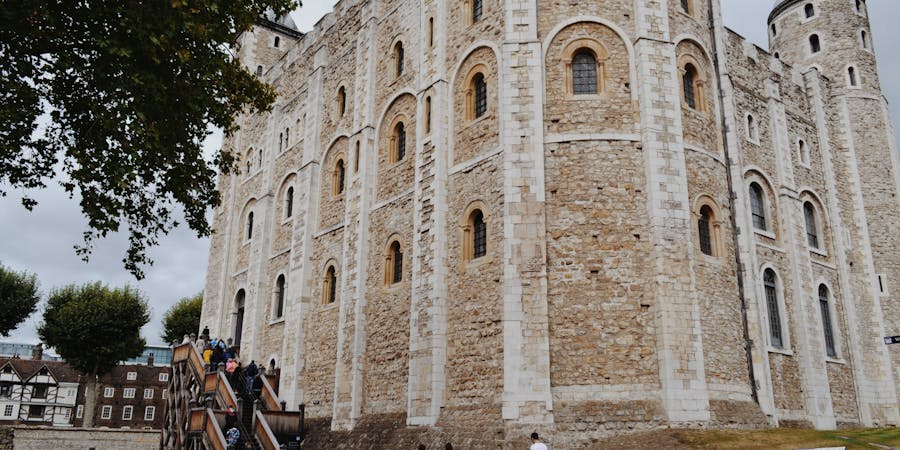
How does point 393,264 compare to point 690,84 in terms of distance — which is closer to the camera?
point 690,84

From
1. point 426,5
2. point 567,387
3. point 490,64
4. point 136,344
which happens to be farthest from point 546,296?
point 136,344

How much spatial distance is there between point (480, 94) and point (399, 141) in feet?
13.2

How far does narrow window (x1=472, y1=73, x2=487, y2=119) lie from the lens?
18422mm

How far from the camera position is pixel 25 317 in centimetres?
3344

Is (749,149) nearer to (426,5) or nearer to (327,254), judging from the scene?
(426,5)

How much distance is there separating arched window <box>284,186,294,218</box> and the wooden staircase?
823 cm

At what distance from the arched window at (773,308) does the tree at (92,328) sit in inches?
1145

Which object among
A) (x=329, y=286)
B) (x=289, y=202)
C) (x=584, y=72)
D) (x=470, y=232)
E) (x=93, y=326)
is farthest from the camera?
(x=93, y=326)

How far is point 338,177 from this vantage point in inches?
977

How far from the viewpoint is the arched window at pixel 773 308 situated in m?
21.3

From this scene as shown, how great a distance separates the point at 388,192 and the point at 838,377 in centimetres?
1586

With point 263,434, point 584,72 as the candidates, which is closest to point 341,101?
point 584,72

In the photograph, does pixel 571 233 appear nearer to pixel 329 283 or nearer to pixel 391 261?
pixel 391 261

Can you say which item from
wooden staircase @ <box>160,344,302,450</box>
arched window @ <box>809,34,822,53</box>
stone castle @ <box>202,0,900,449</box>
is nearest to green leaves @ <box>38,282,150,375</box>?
stone castle @ <box>202,0,900,449</box>
